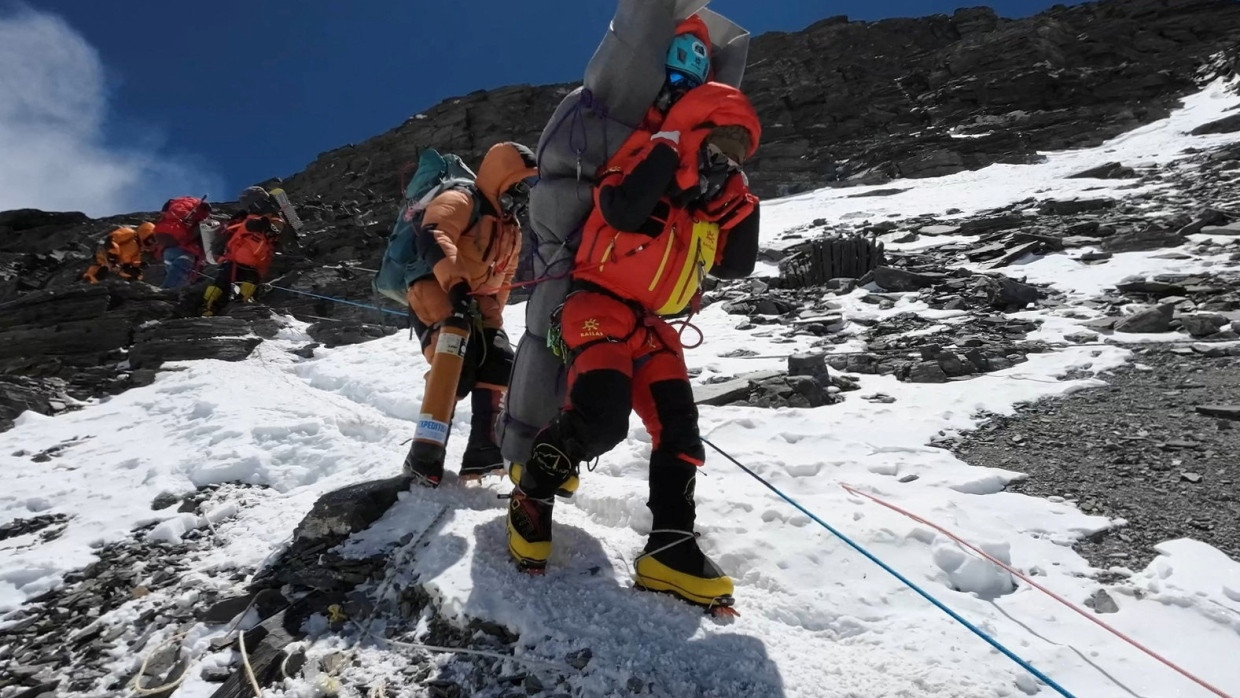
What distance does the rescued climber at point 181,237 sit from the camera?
13656mm

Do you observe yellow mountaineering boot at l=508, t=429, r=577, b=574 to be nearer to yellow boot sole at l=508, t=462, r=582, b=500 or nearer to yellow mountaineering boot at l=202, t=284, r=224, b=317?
yellow boot sole at l=508, t=462, r=582, b=500

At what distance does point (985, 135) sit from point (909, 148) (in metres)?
3.21

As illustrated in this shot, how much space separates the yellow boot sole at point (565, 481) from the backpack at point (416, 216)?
1796 mm

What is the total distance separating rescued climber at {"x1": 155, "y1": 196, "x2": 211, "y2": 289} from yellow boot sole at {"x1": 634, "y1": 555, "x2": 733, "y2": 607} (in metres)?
14.3

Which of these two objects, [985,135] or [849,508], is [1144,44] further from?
[849,508]

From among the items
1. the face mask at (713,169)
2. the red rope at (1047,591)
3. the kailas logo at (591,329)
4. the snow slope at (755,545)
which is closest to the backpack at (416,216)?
the snow slope at (755,545)

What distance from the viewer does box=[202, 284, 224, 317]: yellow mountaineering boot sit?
41.2 ft

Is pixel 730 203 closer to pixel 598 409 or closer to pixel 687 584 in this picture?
pixel 598 409

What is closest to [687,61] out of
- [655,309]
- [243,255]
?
[655,309]

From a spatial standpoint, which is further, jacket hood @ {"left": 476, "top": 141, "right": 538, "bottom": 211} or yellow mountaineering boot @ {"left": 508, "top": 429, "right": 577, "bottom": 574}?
jacket hood @ {"left": 476, "top": 141, "right": 538, "bottom": 211}

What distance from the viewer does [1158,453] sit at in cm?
369

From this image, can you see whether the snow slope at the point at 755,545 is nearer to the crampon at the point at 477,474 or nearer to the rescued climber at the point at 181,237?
the crampon at the point at 477,474

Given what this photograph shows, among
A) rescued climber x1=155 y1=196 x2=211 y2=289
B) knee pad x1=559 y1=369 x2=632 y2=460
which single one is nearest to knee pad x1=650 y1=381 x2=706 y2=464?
knee pad x1=559 y1=369 x2=632 y2=460

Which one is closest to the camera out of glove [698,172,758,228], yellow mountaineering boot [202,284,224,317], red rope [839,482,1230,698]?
red rope [839,482,1230,698]
